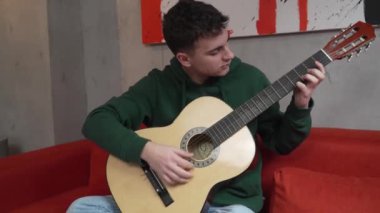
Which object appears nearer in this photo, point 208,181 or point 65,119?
point 208,181

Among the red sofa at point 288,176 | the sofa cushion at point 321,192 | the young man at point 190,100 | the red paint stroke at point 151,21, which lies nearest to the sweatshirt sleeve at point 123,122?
the young man at point 190,100

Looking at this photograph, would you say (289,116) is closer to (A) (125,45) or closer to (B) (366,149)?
(B) (366,149)

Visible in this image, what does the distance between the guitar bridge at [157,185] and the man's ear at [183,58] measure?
340 millimetres

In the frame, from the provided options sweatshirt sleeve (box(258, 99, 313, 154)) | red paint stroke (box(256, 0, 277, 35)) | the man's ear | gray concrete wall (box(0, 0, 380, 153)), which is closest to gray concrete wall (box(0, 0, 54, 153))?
gray concrete wall (box(0, 0, 380, 153))

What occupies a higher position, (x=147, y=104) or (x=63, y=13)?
(x=63, y=13)

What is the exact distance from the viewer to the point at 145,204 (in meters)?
1.05

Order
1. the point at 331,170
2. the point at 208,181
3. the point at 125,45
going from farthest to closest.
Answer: the point at 125,45 < the point at 331,170 < the point at 208,181

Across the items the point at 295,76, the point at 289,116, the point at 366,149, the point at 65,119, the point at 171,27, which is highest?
the point at 171,27

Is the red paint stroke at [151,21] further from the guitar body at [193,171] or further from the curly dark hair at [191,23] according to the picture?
the guitar body at [193,171]

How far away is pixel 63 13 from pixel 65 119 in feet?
1.87

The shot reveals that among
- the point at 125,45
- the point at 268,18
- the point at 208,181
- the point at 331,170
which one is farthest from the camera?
the point at 125,45

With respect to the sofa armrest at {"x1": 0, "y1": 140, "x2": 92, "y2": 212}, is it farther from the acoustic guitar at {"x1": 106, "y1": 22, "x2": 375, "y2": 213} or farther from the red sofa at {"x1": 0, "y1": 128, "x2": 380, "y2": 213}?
the acoustic guitar at {"x1": 106, "y1": 22, "x2": 375, "y2": 213}

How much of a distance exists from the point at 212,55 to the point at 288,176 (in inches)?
16.6

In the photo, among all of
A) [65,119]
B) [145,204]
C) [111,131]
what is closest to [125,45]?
[65,119]
